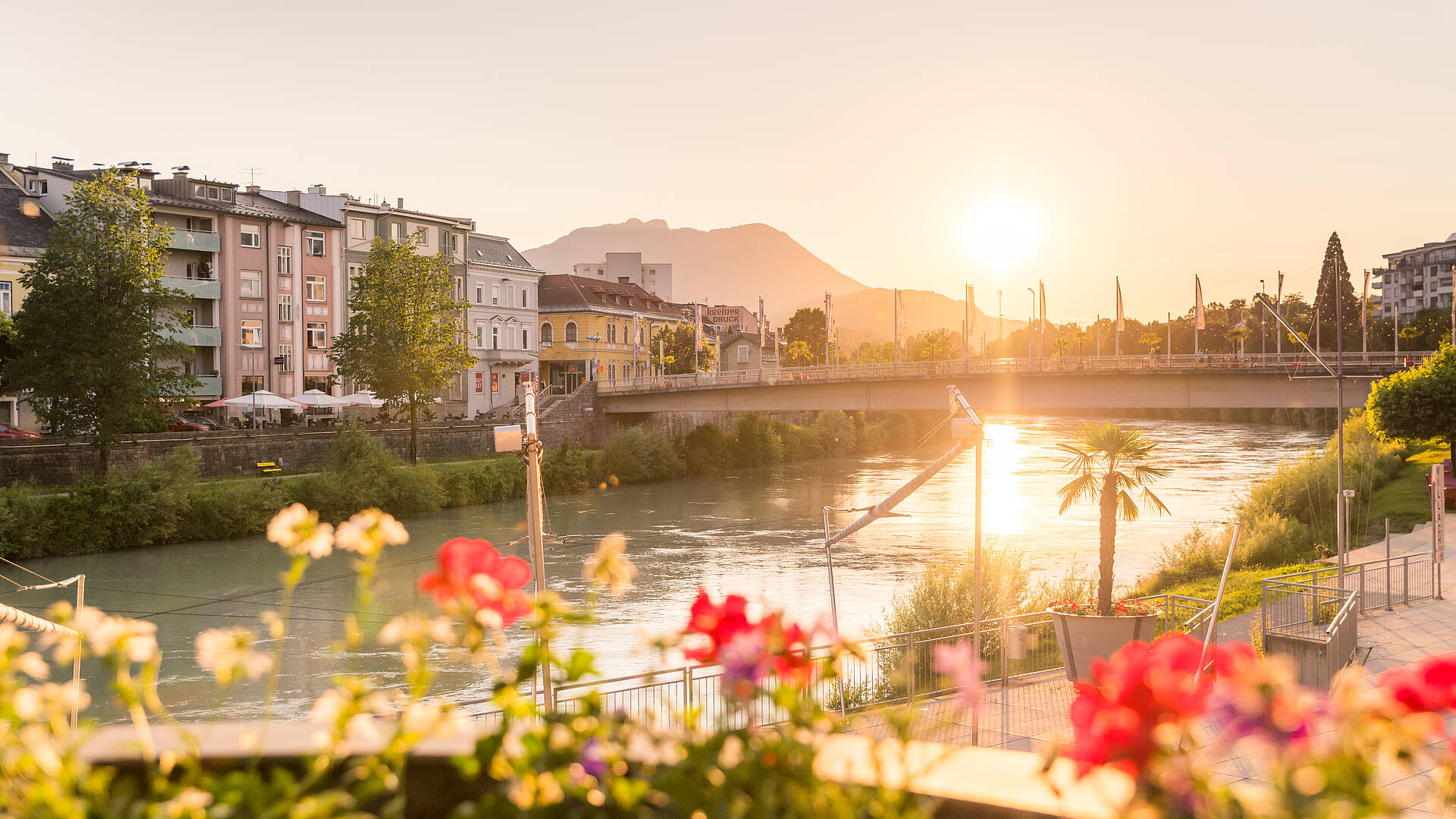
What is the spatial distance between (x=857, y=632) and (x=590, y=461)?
3458 cm

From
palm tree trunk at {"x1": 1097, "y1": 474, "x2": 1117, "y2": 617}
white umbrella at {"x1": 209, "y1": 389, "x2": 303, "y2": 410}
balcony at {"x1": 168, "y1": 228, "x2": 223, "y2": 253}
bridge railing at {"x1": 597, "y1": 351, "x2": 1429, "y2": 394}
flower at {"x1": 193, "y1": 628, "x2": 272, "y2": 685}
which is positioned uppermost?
balcony at {"x1": 168, "y1": 228, "x2": 223, "y2": 253}

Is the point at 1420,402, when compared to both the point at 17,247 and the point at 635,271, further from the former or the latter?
the point at 635,271

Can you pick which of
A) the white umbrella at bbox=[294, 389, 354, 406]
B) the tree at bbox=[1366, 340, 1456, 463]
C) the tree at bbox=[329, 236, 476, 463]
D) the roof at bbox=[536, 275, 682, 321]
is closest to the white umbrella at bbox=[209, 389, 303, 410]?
the white umbrella at bbox=[294, 389, 354, 406]

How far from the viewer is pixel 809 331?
12950 cm

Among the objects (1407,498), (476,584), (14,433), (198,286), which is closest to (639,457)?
(198,286)

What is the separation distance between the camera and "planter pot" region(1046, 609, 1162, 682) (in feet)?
54.5

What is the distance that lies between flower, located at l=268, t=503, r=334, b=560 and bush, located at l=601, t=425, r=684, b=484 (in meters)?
51.7

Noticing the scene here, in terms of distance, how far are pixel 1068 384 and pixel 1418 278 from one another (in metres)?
113

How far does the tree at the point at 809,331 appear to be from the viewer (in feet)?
416

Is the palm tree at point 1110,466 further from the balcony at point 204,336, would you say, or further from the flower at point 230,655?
the balcony at point 204,336

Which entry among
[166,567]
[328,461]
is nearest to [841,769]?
[166,567]

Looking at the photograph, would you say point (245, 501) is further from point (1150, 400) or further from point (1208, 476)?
point (1208, 476)

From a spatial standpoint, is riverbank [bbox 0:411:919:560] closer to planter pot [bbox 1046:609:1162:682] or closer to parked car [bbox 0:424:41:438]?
parked car [bbox 0:424:41:438]

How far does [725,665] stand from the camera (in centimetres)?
188
